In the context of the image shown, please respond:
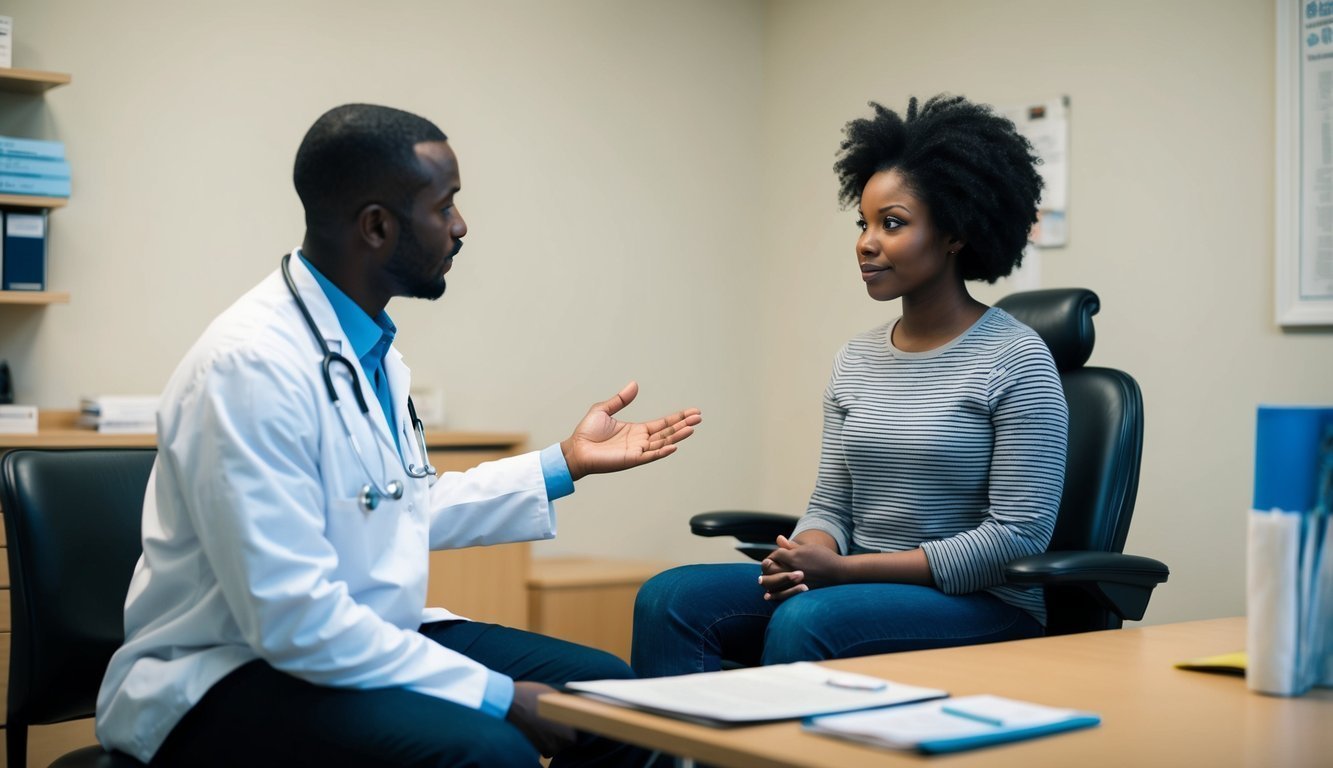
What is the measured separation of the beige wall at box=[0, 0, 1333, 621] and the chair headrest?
1.06 m

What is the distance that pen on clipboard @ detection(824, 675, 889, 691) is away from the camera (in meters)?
1.25

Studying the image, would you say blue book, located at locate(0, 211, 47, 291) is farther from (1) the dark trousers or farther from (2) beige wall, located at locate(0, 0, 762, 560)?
(1) the dark trousers

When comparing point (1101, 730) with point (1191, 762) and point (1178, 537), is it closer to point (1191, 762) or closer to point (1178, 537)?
point (1191, 762)

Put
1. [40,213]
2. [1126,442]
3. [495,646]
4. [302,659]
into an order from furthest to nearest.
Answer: [40,213], [1126,442], [495,646], [302,659]

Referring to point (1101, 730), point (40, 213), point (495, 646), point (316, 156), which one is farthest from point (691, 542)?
point (1101, 730)

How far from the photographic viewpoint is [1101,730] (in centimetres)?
114

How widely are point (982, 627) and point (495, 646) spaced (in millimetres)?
760

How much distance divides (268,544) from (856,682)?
65cm

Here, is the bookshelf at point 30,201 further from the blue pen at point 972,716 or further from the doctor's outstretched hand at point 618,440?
the blue pen at point 972,716

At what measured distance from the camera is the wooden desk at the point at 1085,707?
3.43 feet

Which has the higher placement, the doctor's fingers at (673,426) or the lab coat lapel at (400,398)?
the lab coat lapel at (400,398)

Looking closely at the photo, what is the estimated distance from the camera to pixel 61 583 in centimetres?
164

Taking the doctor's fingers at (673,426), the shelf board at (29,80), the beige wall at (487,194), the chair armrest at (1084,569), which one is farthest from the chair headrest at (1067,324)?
the shelf board at (29,80)

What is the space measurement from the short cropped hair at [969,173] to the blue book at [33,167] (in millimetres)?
2042
